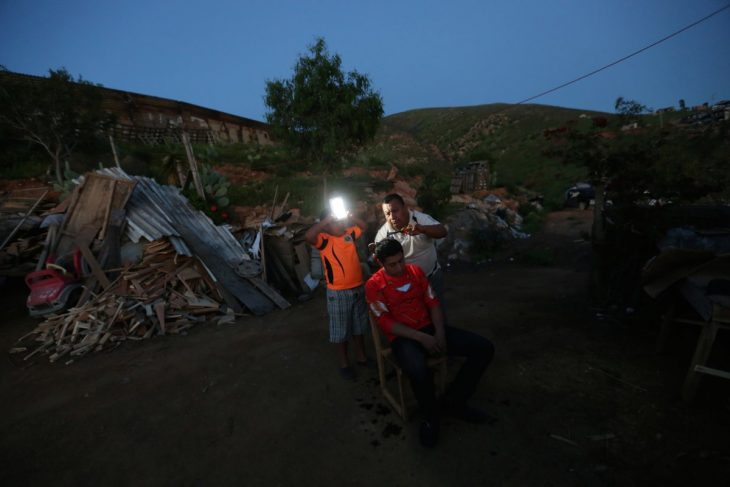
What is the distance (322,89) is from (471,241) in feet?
27.2

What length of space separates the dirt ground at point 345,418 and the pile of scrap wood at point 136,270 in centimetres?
69

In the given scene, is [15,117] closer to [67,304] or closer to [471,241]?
[67,304]

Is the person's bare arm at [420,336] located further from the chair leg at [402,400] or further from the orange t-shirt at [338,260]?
the orange t-shirt at [338,260]

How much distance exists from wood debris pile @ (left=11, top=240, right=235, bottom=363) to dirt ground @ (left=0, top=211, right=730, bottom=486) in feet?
1.35

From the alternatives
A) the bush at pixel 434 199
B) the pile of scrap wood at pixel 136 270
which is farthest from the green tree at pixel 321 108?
the pile of scrap wood at pixel 136 270

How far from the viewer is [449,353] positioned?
3.05 metres

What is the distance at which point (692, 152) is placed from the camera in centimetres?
509

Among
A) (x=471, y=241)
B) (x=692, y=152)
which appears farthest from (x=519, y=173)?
(x=692, y=152)

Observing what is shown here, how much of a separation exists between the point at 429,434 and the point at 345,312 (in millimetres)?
1522

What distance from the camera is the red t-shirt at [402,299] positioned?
3.04 meters

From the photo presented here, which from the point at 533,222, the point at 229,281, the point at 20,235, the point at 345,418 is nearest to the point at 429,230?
the point at 345,418

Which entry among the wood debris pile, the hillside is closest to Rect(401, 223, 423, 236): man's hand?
the wood debris pile

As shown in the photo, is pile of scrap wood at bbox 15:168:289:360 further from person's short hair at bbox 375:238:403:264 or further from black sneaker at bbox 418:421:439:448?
black sneaker at bbox 418:421:439:448

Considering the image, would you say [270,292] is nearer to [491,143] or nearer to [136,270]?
[136,270]
